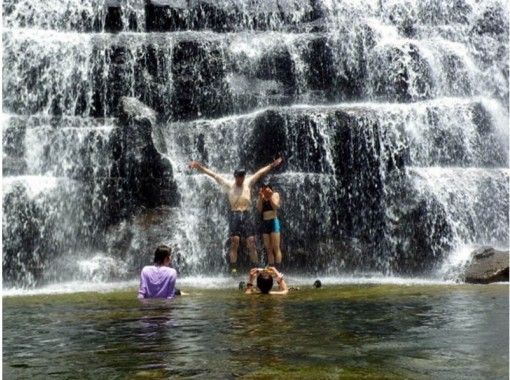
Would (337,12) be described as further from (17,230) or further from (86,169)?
(17,230)

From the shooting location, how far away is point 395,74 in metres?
17.8

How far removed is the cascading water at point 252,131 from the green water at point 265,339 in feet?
19.9

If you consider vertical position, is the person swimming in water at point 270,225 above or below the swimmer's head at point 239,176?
below

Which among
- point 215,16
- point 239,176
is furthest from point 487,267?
point 215,16

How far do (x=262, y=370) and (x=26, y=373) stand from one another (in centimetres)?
138

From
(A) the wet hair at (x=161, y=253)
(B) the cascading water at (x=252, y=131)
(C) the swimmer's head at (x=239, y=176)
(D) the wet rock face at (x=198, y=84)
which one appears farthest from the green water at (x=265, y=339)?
(D) the wet rock face at (x=198, y=84)

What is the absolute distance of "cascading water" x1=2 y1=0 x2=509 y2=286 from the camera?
44.3 ft

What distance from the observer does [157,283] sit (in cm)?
779

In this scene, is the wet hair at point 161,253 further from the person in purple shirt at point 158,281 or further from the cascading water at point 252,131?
the cascading water at point 252,131

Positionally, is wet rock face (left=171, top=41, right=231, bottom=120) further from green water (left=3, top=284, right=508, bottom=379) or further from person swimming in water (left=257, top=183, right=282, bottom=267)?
green water (left=3, top=284, right=508, bottom=379)

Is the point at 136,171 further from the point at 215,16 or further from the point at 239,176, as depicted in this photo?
the point at 215,16

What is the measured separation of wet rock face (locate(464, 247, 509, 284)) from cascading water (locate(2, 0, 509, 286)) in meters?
1.09

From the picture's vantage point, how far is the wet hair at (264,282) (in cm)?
835

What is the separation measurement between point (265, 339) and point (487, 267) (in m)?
7.61
